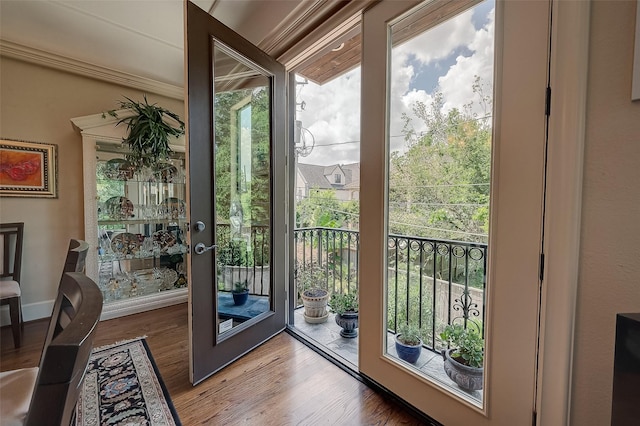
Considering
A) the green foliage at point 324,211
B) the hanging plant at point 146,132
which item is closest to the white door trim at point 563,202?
the green foliage at point 324,211

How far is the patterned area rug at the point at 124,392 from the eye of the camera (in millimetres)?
1340

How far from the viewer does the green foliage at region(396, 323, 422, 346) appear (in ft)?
5.15

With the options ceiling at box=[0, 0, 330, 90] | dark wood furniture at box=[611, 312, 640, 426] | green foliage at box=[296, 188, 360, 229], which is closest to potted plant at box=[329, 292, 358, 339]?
green foliage at box=[296, 188, 360, 229]

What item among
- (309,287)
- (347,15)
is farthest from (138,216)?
(347,15)

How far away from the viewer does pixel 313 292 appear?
2.62 m

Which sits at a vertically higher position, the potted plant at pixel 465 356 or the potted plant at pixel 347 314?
the potted plant at pixel 465 356

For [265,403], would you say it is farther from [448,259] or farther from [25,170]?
[25,170]

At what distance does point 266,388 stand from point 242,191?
4.61 ft

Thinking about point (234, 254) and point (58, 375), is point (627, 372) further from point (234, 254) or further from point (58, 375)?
point (234, 254)

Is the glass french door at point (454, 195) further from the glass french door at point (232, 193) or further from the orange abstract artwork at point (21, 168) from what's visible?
the orange abstract artwork at point (21, 168)

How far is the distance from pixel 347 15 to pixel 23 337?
3.51 meters

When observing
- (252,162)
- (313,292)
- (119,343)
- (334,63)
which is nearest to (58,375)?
(252,162)

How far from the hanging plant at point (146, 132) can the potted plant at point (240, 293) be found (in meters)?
1.70

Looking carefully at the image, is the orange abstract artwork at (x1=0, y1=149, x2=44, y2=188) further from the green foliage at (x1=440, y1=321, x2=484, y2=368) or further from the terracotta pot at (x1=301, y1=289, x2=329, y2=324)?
Result: the green foliage at (x1=440, y1=321, x2=484, y2=368)
